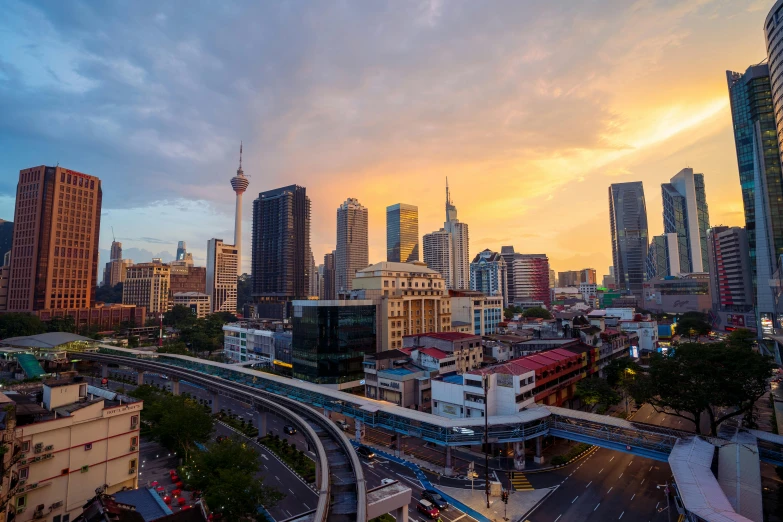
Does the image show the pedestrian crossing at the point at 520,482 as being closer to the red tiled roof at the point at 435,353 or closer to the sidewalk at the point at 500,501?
the sidewalk at the point at 500,501

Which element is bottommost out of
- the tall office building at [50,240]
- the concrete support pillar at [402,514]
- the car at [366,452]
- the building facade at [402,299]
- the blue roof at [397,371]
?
the car at [366,452]

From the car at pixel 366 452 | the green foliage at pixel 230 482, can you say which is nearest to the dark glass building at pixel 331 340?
the car at pixel 366 452

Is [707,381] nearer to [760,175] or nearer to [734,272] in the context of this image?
[760,175]

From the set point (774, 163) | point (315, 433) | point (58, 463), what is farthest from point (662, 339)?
point (58, 463)

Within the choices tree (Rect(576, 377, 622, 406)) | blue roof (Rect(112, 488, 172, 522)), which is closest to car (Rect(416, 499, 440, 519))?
blue roof (Rect(112, 488, 172, 522))

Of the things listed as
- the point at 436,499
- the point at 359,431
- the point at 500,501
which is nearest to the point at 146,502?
the point at 436,499

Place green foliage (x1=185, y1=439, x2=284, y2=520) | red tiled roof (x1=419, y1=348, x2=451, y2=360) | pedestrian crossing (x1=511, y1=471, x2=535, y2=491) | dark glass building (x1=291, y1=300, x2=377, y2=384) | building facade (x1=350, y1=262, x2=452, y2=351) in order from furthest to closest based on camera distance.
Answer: building facade (x1=350, y1=262, x2=452, y2=351) < dark glass building (x1=291, y1=300, x2=377, y2=384) < red tiled roof (x1=419, y1=348, x2=451, y2=360) < pedestrian crossing (x1=511, y1=471, x2=535, y2=491) < green foliage (x1=185, y1=439, x2=284, y2=520)

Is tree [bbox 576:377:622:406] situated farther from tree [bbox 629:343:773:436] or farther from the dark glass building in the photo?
the dark glass building
